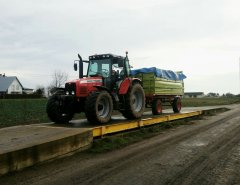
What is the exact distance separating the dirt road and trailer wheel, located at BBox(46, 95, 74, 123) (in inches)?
108

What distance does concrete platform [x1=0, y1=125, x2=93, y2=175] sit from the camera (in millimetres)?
6754

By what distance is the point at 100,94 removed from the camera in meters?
10.7

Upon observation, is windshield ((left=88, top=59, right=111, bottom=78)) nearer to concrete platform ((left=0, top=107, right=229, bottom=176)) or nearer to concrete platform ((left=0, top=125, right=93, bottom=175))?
concrete platform ((left=0, top=107, right=229, bottom=176))

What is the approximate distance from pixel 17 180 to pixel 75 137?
239 cm

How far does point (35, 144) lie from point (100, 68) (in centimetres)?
559

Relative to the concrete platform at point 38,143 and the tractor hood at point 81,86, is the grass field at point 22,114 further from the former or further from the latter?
the concrete platform at point 38,143

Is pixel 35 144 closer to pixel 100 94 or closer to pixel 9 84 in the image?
pixel 100 94

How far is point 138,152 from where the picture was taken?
358 inches

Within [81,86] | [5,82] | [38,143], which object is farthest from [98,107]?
[5,82]

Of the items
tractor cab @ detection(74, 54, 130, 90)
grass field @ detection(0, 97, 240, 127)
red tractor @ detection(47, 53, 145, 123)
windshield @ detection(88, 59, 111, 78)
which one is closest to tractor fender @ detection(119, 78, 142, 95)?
red tractor @ detection(47, 53, 145, 123)

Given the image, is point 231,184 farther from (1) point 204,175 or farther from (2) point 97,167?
(2) point 97,167

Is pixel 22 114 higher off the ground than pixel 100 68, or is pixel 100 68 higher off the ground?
pixel 100 68

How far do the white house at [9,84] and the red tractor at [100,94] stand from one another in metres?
72.9

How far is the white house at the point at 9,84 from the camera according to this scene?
83.1 m
